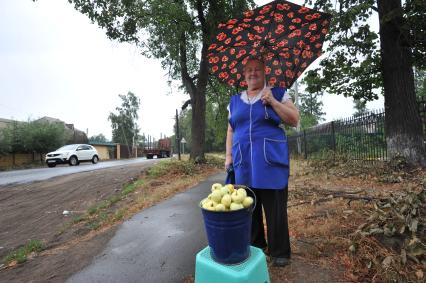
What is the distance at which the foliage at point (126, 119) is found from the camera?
80.6 m

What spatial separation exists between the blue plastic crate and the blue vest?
0.72m

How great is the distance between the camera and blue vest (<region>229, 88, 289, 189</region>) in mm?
3250

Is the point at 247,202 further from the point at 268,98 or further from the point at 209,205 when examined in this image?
the point at 268,98

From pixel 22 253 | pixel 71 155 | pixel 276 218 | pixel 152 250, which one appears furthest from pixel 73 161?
pixel 276 218

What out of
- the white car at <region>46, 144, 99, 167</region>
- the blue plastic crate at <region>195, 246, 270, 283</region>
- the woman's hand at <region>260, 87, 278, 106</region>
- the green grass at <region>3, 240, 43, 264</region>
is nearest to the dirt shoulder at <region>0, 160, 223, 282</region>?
the green grass at <region>3, 240, 43, 264</region>

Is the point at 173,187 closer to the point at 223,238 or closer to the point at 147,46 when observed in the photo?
the point at 223,238

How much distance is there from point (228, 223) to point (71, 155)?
83.9 feet

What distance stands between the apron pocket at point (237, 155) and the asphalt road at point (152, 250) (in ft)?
4.43

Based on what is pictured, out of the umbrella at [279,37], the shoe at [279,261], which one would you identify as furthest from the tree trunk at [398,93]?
the shoe at [279,261]

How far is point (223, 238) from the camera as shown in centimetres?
255

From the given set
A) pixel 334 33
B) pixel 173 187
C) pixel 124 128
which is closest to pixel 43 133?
pixel 173 187

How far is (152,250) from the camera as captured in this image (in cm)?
469

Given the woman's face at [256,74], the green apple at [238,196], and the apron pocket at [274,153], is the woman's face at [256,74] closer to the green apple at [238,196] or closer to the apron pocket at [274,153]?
the apron pocket at [274,153]

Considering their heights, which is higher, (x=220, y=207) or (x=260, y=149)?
(x=260, y=149)
